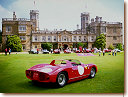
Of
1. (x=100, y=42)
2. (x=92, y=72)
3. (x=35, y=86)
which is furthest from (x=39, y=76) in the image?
(x=100, y=42)

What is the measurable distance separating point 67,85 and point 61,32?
2487 millimetres

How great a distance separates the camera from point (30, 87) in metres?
3.39

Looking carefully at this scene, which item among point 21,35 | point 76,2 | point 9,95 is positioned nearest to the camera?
point 9,95

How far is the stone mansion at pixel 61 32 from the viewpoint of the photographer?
5074 mm

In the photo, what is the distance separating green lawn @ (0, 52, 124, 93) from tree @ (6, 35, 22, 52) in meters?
0.37

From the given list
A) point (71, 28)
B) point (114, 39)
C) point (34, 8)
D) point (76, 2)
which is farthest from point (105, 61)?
point (34, 8)

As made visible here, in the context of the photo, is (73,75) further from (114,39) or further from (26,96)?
(114,39)

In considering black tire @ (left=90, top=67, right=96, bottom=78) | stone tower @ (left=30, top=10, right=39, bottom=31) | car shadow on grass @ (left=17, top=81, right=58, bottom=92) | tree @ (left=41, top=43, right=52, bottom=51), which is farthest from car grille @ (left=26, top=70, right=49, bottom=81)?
stone tower @ (left=30, top=10, right=39, bottom=31)

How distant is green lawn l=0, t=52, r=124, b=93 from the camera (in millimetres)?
3428

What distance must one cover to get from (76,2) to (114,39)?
222cm

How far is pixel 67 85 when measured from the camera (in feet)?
11.5

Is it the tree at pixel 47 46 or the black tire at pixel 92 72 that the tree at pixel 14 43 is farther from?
the black tire at pixel 92 72

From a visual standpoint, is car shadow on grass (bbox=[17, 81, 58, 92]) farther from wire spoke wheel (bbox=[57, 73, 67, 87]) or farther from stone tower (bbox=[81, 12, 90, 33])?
stone tower (bbox=[81, 12, 90, 33])

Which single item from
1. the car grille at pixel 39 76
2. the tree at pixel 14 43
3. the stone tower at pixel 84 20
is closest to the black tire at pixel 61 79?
the car grille at pixel 39 76
